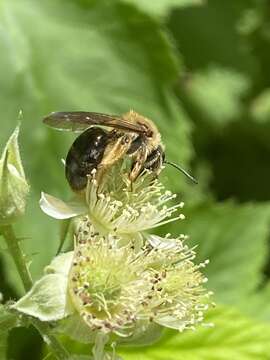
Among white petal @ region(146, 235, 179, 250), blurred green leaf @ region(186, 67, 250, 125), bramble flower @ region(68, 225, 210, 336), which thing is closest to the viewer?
bramble flower @ region(68, 225, 210, 336)

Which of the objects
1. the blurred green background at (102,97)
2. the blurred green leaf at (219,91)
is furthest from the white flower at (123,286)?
the blurred green leaf at (219,91)

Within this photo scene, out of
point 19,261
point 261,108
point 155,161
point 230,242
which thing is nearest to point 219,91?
point 261,108

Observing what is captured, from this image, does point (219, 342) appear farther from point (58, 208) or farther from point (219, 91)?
point (219, 91)

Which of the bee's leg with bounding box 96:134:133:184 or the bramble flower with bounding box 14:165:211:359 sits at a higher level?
the bee's leg with bounding box 96:134:133:184

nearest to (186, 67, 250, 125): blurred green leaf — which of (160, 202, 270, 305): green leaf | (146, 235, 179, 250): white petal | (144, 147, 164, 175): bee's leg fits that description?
(160, 202, 270, 305): green leaf

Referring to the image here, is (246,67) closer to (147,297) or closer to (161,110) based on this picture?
(161,110)

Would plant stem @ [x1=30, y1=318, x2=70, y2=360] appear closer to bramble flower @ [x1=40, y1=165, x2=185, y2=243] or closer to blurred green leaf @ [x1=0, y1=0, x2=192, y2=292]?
bramble flower @ [x1=40, y1=165, x2=185, y2=243]

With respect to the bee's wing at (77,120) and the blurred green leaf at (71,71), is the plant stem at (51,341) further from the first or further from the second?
the blurred green leaf at (71,71)
